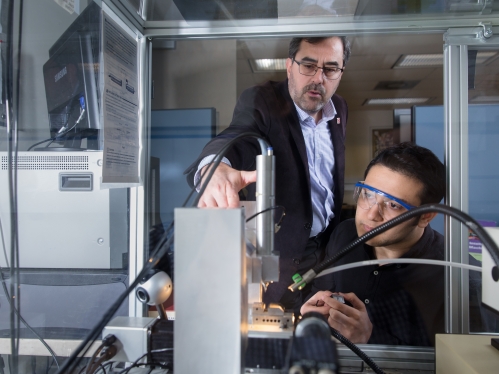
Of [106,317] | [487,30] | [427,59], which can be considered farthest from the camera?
[427,59]

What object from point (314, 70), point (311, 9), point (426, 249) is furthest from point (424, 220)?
point (311, 9)

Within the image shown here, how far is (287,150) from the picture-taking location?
1.29m

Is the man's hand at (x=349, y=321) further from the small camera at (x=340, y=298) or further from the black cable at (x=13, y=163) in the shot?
the black cable at (x=13, y=163)

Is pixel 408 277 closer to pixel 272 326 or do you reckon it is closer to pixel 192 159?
pixel 272 326

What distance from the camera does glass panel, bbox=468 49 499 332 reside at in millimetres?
1115

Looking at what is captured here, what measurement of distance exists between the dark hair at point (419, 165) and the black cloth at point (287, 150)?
0.17 metres

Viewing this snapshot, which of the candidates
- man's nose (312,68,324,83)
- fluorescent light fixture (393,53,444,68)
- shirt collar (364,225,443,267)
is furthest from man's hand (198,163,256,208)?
fluorescent light fixture (393,53,444,68)

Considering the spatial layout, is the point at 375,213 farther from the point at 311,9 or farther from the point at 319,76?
the point at 311,9

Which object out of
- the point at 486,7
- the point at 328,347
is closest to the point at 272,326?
the point at 328,347

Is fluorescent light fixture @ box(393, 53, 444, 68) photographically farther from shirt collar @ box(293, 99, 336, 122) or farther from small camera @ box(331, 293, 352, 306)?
small camera @ box(331, 293, 352, 306)

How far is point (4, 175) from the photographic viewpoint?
3.54ft

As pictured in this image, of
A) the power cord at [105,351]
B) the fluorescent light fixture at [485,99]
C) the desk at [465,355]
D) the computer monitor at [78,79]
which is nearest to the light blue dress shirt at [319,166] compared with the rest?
the fluorescent light fixture at [485,99]

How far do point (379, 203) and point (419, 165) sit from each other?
19 centimetres

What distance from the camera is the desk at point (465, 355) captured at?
1.97 feet
